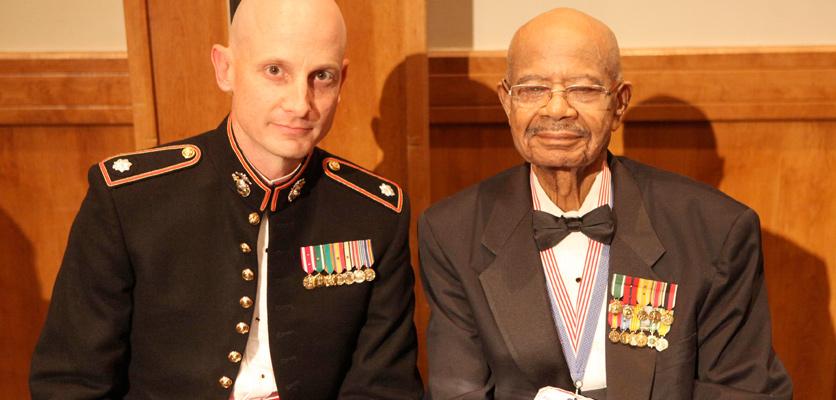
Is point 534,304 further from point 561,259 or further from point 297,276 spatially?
point 297,276

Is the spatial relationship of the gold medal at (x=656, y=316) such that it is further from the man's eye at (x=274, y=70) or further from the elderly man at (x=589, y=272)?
the man's eye at (x=274, y=70)

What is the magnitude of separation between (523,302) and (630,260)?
0.28m

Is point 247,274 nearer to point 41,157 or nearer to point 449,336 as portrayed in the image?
point 449,336

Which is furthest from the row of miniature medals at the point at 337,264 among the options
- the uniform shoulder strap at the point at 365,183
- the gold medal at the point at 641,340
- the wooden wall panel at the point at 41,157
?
the wooden wall panel at the point at 41,157

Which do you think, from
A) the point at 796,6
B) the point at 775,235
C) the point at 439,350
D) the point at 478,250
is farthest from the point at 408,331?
the point at 796,6

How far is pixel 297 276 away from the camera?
6.46 feet

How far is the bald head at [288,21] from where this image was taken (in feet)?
5.91

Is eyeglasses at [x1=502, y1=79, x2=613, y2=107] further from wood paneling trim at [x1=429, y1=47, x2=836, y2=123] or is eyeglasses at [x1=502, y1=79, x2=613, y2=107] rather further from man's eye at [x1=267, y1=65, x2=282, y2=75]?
wood paneling trim at [x1=429, y1=47, x2=836, y2=123]

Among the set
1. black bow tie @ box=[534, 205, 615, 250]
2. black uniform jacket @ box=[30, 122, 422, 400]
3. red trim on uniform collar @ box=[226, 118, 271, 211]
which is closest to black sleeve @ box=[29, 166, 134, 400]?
black uniform jacket @ box=[30, 122, 422, 400]

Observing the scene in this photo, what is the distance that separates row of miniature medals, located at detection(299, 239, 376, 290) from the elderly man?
7.7 inches

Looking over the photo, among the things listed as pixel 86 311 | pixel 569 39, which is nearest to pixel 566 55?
pixel 569 39

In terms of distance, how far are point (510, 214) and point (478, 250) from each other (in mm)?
128

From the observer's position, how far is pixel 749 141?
2.79 metres

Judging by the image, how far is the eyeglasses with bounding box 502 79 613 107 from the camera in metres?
1.90
